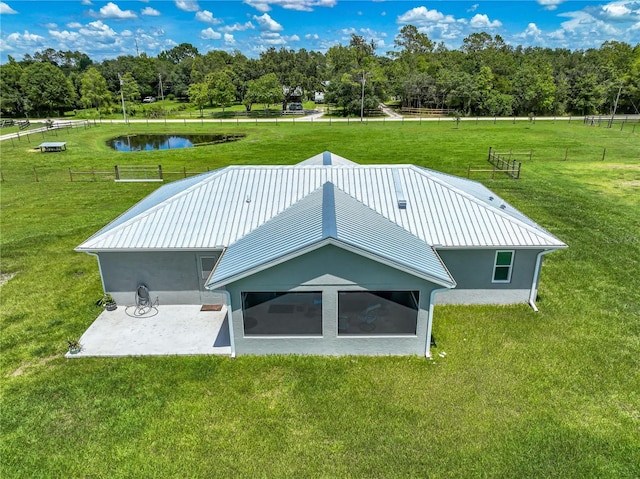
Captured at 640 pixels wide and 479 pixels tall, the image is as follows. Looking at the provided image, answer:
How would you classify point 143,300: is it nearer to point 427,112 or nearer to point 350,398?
point 350,398

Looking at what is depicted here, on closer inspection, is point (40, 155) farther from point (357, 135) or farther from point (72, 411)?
point (72, 411)

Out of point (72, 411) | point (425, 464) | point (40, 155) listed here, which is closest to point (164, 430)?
point (72, 411)

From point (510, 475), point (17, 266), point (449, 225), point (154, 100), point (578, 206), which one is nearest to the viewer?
point (510, 475)

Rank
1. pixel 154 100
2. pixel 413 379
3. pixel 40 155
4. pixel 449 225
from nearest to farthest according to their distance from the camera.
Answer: pixel 413 379 < pixel 449 225 < pixel 40 155 < pixel 154 100

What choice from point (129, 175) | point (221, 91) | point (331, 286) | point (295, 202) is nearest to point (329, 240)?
point (331, 286)

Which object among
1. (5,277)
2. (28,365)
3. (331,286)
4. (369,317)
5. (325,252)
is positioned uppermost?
(325,252)

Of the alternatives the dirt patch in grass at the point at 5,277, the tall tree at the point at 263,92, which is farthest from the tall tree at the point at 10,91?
the dirt patch in grass at the point at 5,277

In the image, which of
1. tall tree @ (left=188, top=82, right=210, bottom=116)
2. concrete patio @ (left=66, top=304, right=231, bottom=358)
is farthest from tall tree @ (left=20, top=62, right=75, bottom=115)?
concrete patio @ (left=66, top=304, right=231, bottom=358)
